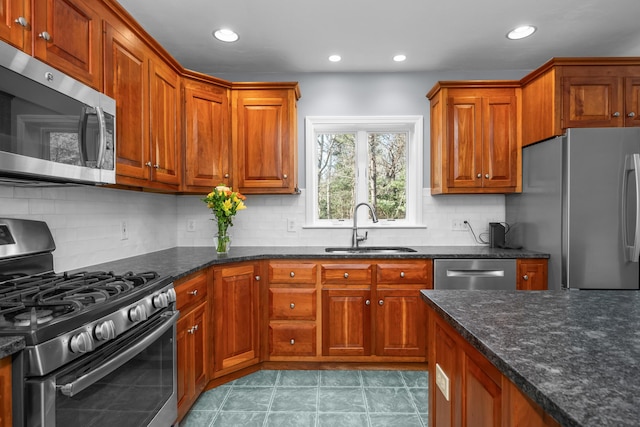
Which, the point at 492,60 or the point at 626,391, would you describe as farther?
the point at 492,60

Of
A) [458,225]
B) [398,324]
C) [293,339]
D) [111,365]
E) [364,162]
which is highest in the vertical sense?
[364,162]

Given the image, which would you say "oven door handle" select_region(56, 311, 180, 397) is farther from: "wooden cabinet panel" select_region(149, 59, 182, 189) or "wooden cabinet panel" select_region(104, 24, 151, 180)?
"wooden cabinet panel" select_region(149, 59, 182, 189)

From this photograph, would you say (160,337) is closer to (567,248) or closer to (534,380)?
(534,380)

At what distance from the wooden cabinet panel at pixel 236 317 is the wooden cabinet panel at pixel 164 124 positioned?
0.80m

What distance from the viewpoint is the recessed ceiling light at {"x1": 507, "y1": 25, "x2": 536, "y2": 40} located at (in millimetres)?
2605

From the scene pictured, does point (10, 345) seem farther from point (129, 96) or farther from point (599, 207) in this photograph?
point (599, 207)

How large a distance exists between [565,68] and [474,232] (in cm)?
151

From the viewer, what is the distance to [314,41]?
2.77 metres

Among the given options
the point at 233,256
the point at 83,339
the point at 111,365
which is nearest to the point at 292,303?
the point at 233,256

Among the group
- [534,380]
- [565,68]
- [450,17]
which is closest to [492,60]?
[565,68]

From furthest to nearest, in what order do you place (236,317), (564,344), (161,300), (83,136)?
(236,317), (161,300), (83,136), (564,344)

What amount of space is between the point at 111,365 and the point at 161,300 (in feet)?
1.33

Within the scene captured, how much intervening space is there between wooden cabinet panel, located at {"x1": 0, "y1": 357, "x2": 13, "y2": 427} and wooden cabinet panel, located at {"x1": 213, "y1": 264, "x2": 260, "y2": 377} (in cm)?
151

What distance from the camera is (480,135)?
3.07 meters
